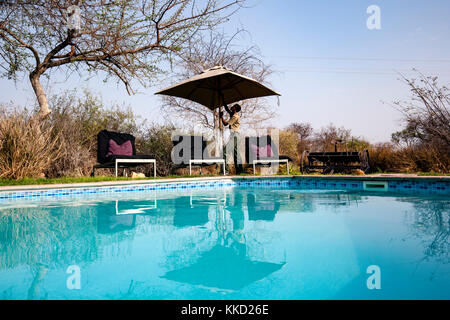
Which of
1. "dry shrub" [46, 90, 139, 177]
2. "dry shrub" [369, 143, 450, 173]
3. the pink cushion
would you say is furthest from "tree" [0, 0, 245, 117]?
"dry shrub" [369, 143, 450, 173]

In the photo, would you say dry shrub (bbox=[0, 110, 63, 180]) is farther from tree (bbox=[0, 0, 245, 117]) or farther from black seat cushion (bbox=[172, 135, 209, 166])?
black seat cushion (bbox=[172, 135, 209, 166])

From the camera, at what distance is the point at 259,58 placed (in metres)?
10.2

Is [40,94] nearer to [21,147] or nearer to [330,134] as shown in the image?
[21,147]

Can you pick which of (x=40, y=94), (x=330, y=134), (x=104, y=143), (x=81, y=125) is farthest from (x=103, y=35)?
→ (x=330, y=134)

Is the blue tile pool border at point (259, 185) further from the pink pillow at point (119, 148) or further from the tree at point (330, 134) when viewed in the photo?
the tree at point (330, 134)

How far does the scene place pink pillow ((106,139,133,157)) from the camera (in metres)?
7.04

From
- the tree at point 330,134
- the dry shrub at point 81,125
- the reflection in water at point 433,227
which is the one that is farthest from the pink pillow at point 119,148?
the tree at point 330,134

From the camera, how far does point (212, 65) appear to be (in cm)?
1042

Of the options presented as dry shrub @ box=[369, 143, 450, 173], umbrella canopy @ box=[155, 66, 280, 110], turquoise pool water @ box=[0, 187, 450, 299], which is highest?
umbrella canopy @ box=[155, 66, 280, 110]

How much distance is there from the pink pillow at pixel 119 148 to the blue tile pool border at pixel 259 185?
1559 mm

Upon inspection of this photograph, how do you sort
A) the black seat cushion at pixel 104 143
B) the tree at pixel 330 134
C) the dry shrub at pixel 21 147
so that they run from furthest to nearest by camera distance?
the tree at pixel 330 134, the black seat cushion at pixel 104 143, the dry shrub at pixel 21 147

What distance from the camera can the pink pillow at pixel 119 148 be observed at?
7039mm

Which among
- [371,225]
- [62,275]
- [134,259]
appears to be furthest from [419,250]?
[62,275]

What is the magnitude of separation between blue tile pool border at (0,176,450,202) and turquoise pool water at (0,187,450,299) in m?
1.22
